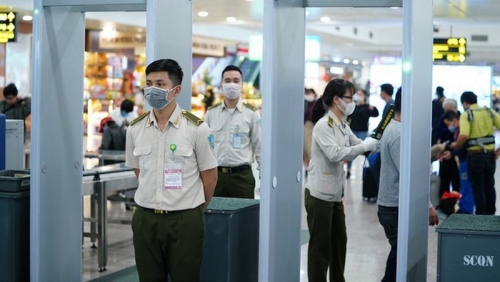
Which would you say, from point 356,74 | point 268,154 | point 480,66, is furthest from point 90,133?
point 356,74

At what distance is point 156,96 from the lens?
456cm

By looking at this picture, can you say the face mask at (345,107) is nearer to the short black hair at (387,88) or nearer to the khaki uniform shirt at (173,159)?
the khaki uniform shirt at (173,159)

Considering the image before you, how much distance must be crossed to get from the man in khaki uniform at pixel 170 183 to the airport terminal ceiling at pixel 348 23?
2367 millimetres

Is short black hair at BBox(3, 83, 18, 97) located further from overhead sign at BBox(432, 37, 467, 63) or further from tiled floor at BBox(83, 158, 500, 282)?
overhead sign at BBox(432, 37, 467, 63)

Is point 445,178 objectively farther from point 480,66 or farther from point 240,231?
point 240,231

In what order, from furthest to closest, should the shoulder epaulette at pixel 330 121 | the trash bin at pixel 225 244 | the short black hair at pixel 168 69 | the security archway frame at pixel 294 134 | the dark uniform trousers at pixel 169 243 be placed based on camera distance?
the shoulder epaulette at pixel 330 121 < the trash bin at pixel 225 244 < the security archway frame at pixel 294 134 < the short black hair at pixel 168 69 < the dark uniform trousers at pixel 169 243

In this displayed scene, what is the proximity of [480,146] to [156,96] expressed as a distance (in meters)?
6.35

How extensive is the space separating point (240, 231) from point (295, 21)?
1.40 m

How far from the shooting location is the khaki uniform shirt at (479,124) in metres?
10.1

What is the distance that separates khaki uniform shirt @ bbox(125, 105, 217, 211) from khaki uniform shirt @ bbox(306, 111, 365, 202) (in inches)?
60.2

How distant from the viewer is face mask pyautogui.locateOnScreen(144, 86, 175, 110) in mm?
4551

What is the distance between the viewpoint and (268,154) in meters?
5.25

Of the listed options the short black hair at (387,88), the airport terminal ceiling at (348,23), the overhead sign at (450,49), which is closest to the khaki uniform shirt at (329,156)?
the airport terminal ceiling at (348,23)

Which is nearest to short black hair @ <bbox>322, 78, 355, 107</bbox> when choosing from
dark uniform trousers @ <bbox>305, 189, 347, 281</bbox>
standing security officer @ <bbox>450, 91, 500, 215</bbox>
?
dark uniform trousers @ <bbox>305, 189, 347, 281</bbox>
